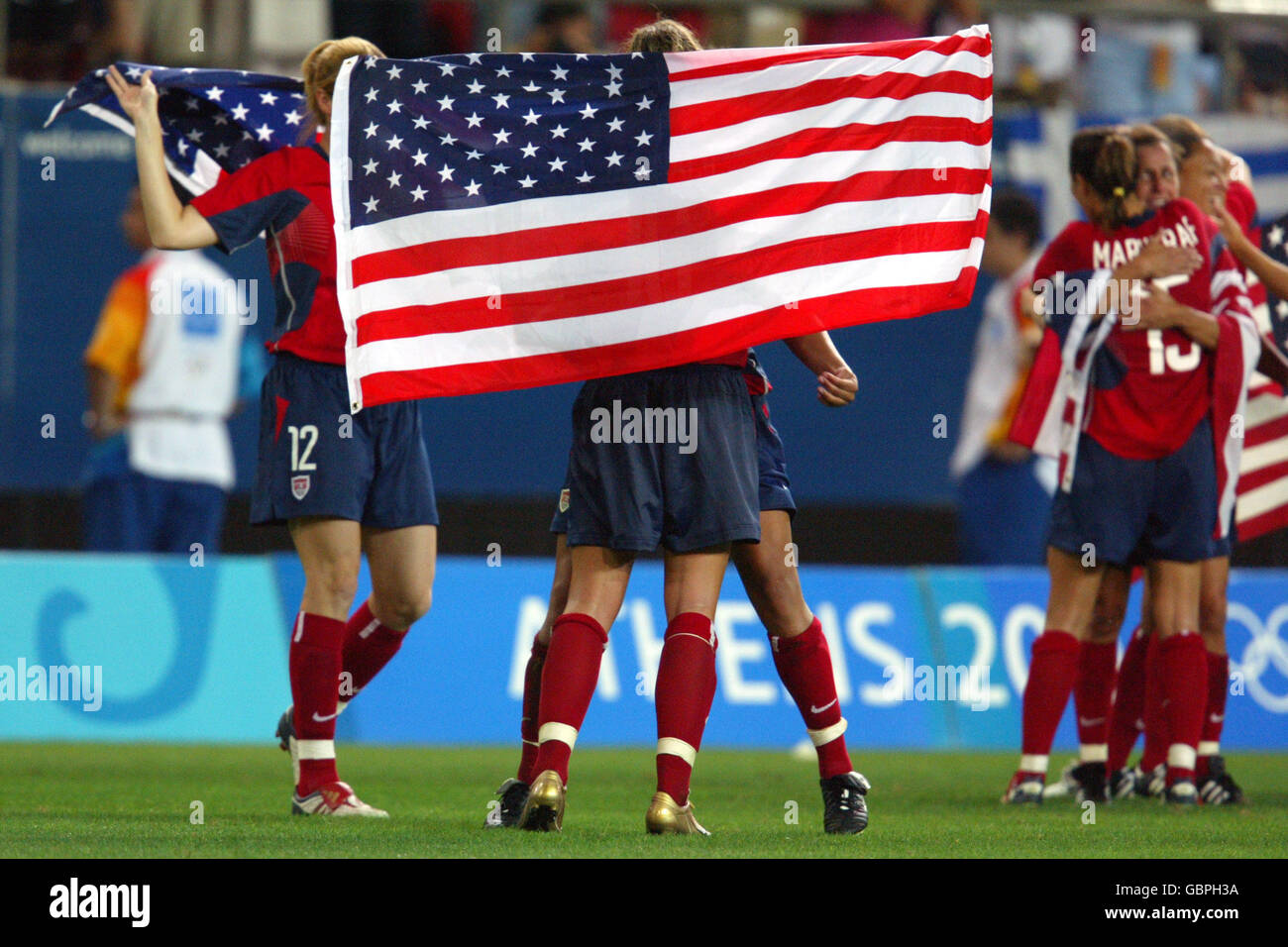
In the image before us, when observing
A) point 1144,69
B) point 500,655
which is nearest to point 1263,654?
point 500,655

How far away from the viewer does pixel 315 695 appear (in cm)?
609

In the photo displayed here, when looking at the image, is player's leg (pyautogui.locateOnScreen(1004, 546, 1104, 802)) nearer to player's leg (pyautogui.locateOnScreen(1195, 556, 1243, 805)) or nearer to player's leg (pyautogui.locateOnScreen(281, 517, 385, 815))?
player's leg (pyautogui.locateOnScreen(1195, 556, 1243, 805))

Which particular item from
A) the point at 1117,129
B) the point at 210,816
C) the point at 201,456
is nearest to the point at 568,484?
the point at 210,816

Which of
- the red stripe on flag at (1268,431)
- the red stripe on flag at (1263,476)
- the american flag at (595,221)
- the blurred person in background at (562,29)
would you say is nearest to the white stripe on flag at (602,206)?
the american flag at (595,221)

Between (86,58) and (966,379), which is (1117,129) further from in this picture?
(86,58)

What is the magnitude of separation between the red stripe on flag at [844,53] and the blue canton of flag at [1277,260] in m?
2.77

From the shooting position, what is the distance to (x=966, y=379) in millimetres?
12805

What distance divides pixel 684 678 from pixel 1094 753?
108 inches

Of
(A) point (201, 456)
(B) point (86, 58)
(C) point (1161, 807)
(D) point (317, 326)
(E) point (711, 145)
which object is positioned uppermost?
(B) point (86, 58)

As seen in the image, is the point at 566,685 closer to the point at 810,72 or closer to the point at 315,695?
the point at 315,695

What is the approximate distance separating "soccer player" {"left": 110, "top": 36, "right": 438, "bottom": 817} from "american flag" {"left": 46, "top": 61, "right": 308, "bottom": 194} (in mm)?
410

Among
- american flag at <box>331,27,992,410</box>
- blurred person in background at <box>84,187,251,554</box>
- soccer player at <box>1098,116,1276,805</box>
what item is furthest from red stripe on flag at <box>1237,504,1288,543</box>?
blurred person in background at <box>84,187,251,554</box>

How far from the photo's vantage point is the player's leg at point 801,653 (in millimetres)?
5547

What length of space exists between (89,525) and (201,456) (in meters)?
0.81
